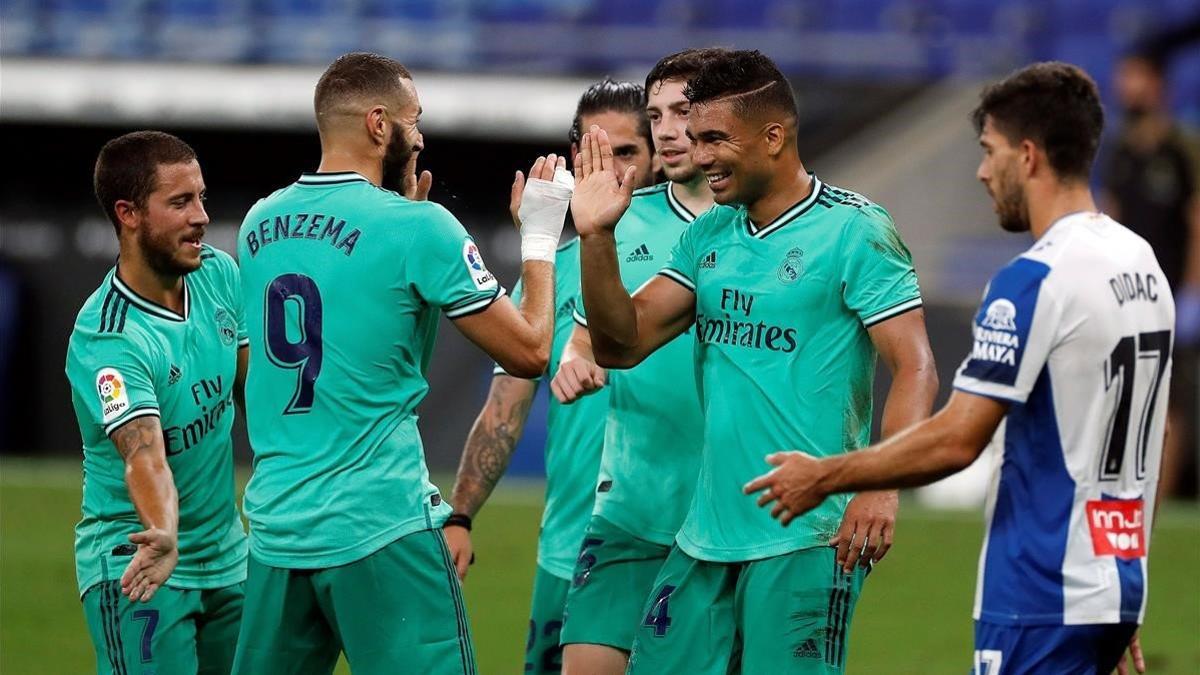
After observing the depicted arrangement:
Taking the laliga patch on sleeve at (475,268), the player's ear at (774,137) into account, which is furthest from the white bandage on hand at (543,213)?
the player's ear at (774,137)

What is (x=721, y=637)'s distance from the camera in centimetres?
540

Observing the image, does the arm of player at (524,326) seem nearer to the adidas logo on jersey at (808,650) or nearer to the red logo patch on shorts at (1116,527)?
the adidas logo on jersey at (808,650)

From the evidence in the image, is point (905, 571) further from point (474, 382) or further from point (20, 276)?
point (20, 276)

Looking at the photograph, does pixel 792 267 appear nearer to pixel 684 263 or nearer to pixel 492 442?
pixel 684 263

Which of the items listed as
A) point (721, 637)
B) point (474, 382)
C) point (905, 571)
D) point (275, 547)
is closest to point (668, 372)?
point (721, 637)

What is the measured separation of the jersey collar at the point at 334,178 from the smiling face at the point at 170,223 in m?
0.68

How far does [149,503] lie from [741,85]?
2181 millimetres

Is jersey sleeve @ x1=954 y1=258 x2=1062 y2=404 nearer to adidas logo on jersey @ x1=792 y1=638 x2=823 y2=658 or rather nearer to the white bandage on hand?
adidas logo on jersey @ x1=792 y1=638 x2=823 y2=658

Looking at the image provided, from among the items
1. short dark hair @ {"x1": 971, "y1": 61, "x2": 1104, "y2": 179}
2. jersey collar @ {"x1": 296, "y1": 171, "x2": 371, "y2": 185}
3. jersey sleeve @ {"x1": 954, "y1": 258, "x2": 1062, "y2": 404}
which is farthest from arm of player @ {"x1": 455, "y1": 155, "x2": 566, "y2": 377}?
short dark hair @ {"x1": 971, "y1": 61, "x2": 1104, "y2": 179}

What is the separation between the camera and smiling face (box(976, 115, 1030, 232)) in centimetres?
464

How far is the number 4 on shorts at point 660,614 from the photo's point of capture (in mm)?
5467

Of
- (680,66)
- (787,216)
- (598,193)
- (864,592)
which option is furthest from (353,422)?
(864,592)

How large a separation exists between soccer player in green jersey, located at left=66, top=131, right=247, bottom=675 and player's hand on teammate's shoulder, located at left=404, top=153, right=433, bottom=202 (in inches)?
28.0

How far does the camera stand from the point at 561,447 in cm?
684
